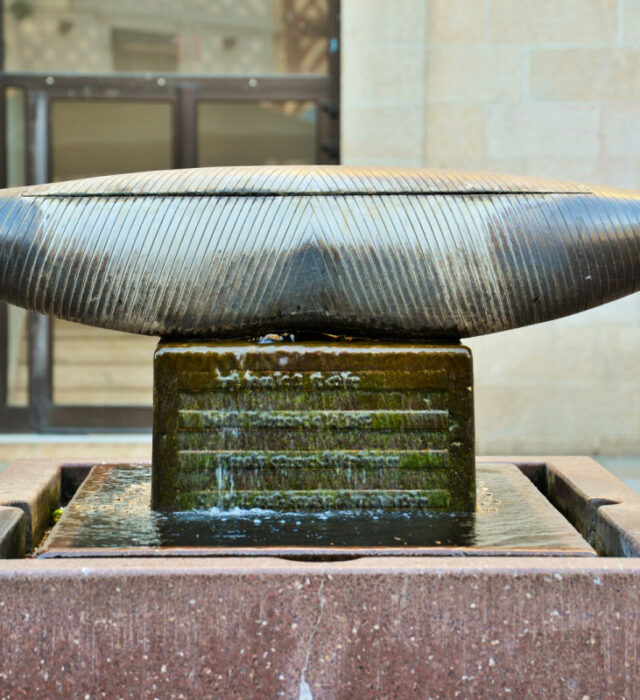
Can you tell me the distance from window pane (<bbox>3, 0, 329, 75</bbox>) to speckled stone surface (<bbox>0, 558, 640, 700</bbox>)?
4.60 meters

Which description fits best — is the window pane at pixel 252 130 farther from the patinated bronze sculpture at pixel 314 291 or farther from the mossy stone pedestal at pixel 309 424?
the mossy stone pedestal at pixel 309 424

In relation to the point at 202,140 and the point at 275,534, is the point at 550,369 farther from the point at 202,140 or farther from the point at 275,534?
the point at 275,534

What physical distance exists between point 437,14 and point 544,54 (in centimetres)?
63

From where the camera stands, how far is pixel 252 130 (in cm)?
614

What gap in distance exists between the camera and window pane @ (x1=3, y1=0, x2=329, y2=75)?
603cm

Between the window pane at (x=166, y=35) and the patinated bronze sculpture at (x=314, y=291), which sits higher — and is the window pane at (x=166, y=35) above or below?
above

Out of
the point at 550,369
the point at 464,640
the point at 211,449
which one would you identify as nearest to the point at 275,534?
the point at 211,449

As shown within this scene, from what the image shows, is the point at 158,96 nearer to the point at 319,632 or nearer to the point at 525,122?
the point at 525,122

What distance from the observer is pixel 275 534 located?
2348 mm

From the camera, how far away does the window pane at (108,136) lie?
6098mm

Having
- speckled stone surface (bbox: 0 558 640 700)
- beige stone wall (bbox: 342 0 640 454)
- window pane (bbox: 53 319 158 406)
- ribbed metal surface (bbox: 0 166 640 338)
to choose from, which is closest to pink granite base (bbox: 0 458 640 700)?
speckled stone surface (bbox: 0 558 640 700)

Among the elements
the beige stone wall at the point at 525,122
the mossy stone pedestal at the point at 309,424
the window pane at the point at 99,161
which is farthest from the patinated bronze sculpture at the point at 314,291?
the window pane at the point at 99,161

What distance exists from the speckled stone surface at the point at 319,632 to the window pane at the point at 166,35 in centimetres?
460

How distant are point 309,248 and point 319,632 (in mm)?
910
